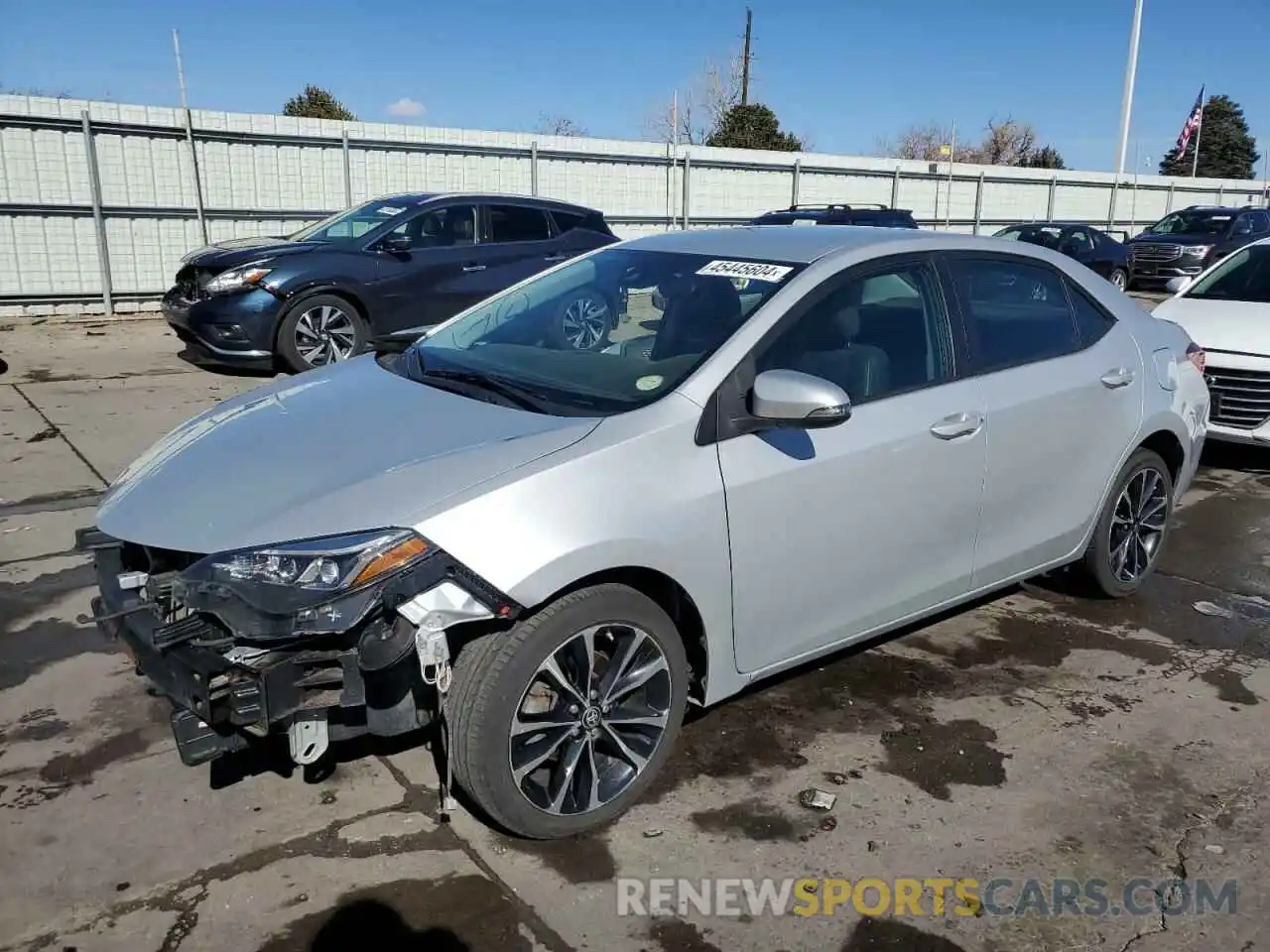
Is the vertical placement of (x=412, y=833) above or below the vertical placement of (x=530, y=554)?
below

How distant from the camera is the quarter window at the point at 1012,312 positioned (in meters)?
3.92

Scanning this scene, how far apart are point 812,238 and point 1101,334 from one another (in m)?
1.51

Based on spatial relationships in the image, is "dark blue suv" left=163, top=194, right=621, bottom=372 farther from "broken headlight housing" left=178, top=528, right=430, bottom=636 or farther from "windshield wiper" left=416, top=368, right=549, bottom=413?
"broken headlight housing" left=178, top=528, right=430, bottom=636

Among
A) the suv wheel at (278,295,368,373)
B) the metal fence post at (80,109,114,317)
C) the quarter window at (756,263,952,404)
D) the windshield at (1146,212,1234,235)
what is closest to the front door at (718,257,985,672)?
the quarter window at (756,263,952,404)

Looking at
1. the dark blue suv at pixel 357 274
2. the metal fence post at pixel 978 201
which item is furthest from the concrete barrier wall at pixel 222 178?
the metal fence post at pixel 978 201

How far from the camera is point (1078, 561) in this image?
472 cm

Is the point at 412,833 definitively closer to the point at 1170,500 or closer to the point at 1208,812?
the point at 1208,812

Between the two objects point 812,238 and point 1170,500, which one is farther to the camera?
point 1170,500

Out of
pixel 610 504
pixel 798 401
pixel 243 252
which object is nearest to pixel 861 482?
pixel 798 401

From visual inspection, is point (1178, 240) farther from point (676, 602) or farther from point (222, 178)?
point (676, 602)

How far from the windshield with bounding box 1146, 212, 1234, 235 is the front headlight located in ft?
67.7

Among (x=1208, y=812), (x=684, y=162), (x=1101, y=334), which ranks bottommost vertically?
(x=1208, y=812)

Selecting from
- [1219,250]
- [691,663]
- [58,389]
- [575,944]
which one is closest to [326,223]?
[58,389]

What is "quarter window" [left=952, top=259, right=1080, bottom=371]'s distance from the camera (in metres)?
3.92
